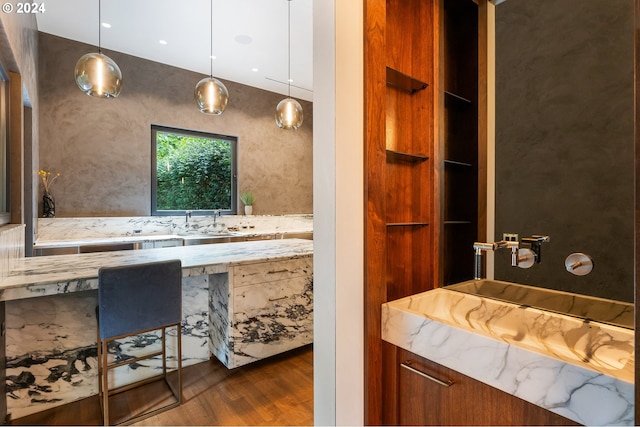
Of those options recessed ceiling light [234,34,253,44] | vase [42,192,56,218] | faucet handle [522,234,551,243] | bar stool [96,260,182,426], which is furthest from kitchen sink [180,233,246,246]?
faucet handle [522,234,551,243]

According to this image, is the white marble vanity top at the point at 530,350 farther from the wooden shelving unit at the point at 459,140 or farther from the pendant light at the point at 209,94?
the pendant light at the point at 209,94

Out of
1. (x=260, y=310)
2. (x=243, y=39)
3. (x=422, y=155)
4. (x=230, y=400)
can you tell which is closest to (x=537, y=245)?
(x=422, y=155)

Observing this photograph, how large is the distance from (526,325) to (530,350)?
1.31 feet

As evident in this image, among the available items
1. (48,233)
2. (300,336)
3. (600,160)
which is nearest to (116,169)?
(48,233)

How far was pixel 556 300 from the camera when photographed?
45.7 inches

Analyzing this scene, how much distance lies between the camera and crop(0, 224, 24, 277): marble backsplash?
5.45 feet

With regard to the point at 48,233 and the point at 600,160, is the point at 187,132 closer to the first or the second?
the point at 48,233

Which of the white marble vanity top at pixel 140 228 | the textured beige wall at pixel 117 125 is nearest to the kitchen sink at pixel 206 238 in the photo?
the white marble vanity top at pixel 140 228

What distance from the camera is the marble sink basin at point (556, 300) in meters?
0.99

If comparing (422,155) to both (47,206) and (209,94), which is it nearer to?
(209,94)

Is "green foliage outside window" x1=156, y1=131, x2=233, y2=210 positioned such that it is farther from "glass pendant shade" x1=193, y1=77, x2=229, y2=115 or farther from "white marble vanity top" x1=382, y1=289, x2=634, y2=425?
"white marble vanity top" x1=382, y1=289, x2=634, y2=425

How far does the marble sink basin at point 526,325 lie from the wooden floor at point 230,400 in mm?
1124

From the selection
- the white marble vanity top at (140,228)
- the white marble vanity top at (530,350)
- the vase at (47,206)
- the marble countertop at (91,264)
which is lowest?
the white marble vanity top at (530,350)

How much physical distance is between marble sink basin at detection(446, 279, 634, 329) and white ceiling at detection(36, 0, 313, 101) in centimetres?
325
